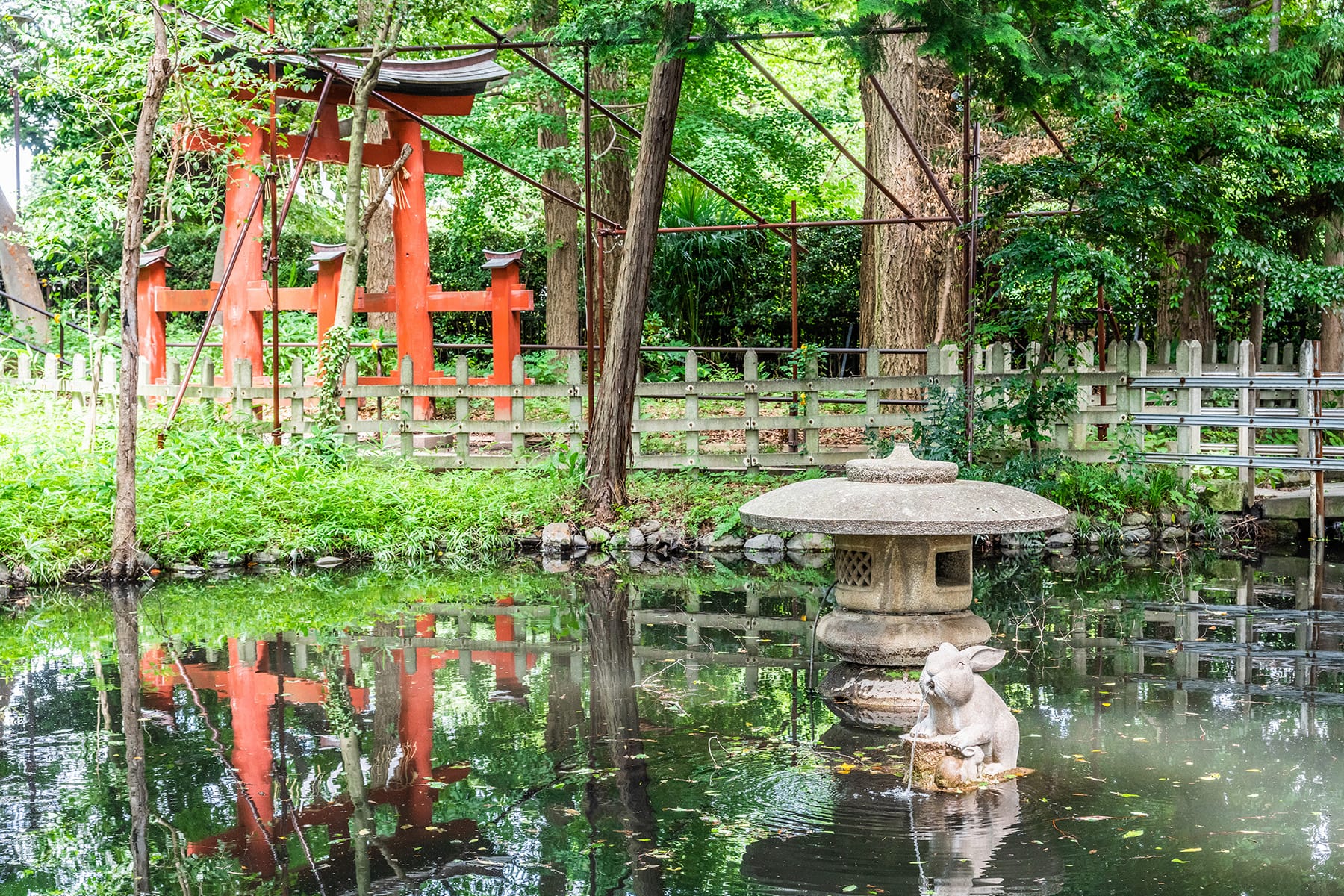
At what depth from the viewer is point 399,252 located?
1598 centimetres

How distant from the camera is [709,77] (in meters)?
19.2

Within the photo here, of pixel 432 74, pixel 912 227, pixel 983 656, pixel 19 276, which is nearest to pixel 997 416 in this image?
pixel 912 227

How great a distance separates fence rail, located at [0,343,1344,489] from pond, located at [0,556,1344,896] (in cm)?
326

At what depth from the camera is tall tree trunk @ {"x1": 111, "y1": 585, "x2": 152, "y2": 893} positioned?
483 centimetres

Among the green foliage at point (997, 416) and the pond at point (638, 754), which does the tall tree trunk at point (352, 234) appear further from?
the green foliage at point (997, 416)

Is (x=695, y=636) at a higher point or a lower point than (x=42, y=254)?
lower

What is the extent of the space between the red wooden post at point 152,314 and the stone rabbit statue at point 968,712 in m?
13.4

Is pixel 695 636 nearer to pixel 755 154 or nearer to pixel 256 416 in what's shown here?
pixel 256 416

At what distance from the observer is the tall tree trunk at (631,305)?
12391mm

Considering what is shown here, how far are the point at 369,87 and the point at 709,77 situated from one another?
663 centimetres

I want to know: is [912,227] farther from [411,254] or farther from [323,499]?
[323,499]

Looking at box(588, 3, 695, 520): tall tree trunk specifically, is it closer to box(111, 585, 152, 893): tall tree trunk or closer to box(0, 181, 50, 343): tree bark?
box(111, 585, 152, 893): tall tree trunk

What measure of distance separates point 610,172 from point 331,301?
17.1 feet

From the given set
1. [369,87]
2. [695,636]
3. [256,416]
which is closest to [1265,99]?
[695,636]
